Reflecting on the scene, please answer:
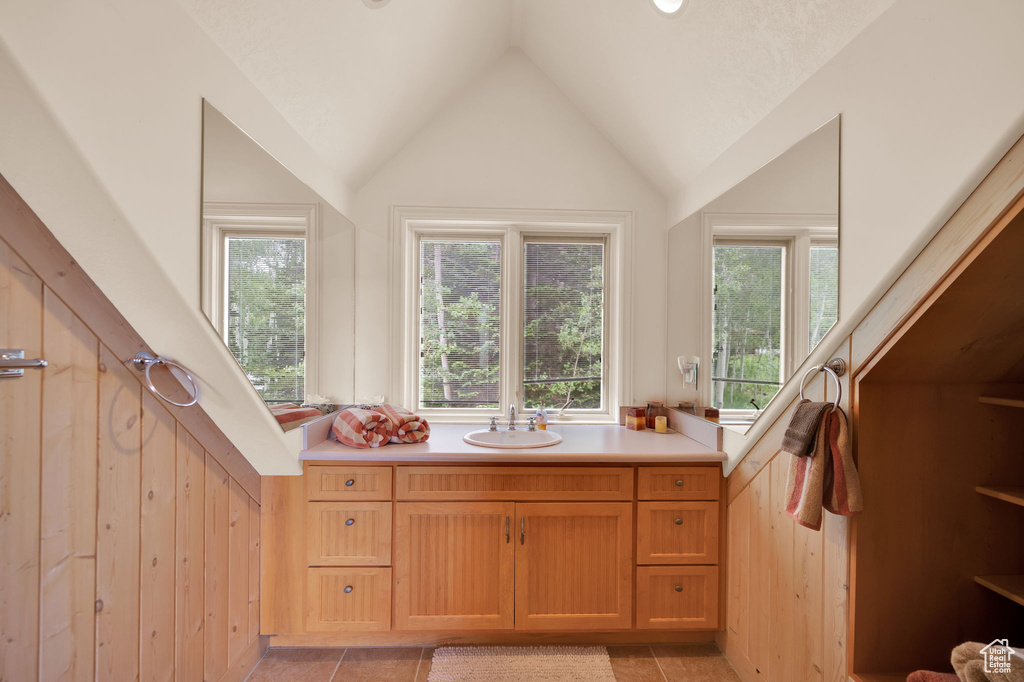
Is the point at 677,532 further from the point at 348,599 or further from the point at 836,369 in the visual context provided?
the point at 348,599

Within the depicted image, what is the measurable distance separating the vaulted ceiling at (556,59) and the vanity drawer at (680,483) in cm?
136

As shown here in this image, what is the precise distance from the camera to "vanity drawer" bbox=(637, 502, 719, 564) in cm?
196

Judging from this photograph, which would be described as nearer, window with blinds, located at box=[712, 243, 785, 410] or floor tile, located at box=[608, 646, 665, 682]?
window with blinds, located at box=[712, 243, 785, 410]

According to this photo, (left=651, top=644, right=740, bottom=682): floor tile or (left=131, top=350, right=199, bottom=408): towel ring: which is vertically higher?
(left=131, top=350, right=199, bottom=408): towel ring

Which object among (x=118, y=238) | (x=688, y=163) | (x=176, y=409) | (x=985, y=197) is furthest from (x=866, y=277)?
(x=176, y=409)

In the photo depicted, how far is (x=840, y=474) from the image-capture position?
50.1 inches

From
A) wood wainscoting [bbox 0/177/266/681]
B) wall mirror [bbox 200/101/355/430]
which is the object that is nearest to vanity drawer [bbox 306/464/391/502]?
wall mirror [bbox 200/101/355/430]

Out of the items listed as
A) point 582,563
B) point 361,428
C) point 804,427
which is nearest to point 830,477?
point 804,427

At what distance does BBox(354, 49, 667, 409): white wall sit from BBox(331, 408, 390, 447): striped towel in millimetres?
417

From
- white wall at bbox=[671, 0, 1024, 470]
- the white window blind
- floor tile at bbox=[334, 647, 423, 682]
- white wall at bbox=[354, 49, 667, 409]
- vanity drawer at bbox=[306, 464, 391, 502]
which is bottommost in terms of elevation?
floor tile at bbox=[334, 647, 423, 682]

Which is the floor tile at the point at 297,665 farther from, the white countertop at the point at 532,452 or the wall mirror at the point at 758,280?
the wall mirror at the point at 758,280

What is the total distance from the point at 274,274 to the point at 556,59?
1692 mm

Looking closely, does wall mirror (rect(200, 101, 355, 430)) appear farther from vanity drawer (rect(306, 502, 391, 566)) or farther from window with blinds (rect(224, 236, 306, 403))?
vanity drawer (rect(306, 502, 391, 566))

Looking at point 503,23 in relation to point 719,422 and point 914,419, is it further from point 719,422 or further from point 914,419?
point 914,419
